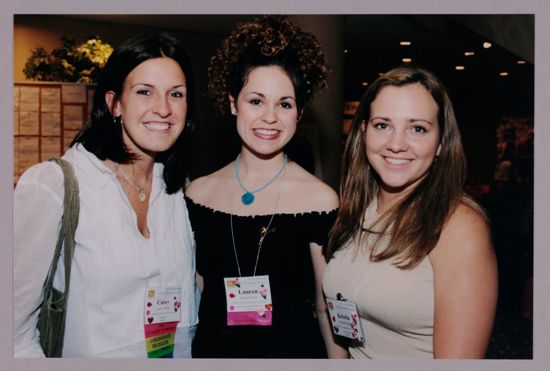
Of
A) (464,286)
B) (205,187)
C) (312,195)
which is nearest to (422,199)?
(464,286)

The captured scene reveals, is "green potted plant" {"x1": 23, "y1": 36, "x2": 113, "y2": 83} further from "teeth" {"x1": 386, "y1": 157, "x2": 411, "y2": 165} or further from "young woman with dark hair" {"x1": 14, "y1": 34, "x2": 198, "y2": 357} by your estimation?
"teeth" {"x1": 386, "y1": 157, "x2": 411, "y2": 165}

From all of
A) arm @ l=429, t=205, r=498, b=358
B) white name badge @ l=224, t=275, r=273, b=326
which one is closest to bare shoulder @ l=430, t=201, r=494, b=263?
arm @ l=429, t=205, r=498, b=358

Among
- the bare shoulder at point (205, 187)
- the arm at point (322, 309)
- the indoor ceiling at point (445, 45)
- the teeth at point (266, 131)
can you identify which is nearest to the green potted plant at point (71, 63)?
the indoor ceiling at point (445, 45)

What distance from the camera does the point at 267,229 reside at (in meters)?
2.07

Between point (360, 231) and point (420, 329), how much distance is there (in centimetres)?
42

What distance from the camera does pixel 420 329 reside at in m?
1.74

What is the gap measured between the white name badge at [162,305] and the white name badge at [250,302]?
0.66ft

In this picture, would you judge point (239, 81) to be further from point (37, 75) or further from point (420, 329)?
point (37, 75)

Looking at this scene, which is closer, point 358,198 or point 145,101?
point 145,101

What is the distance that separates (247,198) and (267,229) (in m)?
0.18

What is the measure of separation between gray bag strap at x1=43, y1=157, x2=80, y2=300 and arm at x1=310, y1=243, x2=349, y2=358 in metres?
0.91

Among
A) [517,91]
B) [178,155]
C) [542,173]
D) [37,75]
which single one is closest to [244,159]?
[178,155]

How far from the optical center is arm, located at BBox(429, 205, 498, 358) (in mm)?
1635

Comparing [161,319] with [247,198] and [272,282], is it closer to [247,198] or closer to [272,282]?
[272,282]
